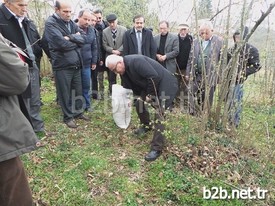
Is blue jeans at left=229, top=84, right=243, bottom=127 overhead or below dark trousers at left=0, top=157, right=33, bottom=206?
below

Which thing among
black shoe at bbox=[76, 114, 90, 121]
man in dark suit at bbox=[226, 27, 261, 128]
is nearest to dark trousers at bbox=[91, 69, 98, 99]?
black shoe at bbox=[76, 114, 90, 121]

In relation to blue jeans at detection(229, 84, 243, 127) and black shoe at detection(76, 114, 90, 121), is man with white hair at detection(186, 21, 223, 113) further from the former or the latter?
black shoe at detection(76, 114, 90, 121)

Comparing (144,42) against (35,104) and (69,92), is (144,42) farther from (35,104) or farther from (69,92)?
(35,104)

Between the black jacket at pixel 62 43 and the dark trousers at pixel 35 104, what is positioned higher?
the black jacket at pixel 62 43

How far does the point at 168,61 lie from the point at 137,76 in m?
2.21

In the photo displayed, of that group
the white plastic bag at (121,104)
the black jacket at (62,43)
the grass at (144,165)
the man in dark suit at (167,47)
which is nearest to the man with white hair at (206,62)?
the grass at (144,165)

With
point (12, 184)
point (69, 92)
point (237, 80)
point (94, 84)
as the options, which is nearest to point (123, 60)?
point (69, 92)

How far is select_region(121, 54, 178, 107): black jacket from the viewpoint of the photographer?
13.8 feet

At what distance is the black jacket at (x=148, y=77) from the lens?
4.20 metres

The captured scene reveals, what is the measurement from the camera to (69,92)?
5109 millimetres

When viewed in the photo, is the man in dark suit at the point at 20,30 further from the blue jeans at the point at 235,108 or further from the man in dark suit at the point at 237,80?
the blue jeans at the point at 235,108

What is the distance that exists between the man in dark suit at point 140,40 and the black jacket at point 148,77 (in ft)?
5.16

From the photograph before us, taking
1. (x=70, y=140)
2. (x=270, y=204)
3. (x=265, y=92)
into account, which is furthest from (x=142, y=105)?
(x=265, y=92)

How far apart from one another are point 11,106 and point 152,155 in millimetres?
2661
